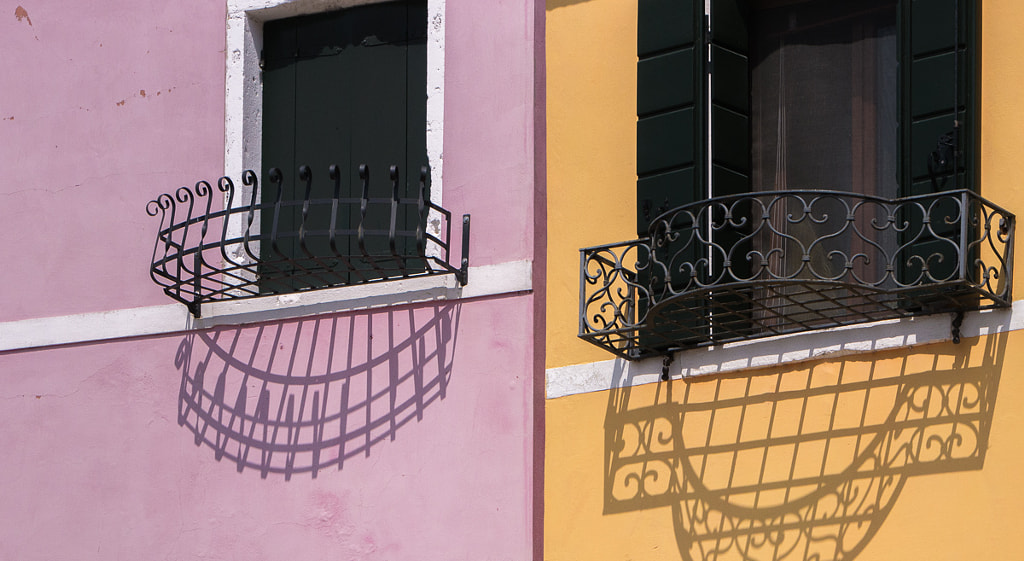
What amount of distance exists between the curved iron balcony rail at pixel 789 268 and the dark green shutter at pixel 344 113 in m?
1.17

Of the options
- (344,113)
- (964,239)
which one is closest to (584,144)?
(344,113)

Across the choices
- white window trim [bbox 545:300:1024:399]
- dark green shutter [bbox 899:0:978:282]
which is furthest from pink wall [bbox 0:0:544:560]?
dark green shutter [bbox 899:0:978:282]

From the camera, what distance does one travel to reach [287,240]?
8477 millimetres

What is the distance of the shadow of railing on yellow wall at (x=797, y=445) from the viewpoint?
6848 mm

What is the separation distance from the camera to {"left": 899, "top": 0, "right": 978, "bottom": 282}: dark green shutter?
22.6 feet

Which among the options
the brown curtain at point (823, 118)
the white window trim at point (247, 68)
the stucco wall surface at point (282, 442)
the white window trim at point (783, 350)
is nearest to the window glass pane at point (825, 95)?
the brown curtain at point (823, 118)

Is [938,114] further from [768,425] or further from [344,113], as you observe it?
[344,113]

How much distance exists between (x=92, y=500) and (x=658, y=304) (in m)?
2.80

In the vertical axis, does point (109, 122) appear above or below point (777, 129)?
above

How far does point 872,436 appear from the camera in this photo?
696cm

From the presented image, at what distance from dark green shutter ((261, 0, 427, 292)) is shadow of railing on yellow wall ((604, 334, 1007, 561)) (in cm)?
146

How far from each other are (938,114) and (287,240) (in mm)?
2922

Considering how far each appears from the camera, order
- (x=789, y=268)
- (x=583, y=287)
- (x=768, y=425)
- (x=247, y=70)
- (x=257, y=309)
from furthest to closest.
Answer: (x=247, y=70)
(x=257, y=309)
(x=789, y=268)
(x=583, y=287)
(x=768, y=425)

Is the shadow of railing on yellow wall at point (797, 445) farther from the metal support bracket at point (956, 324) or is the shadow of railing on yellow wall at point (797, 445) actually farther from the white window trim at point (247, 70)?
the white window trim at point (247, 70)
